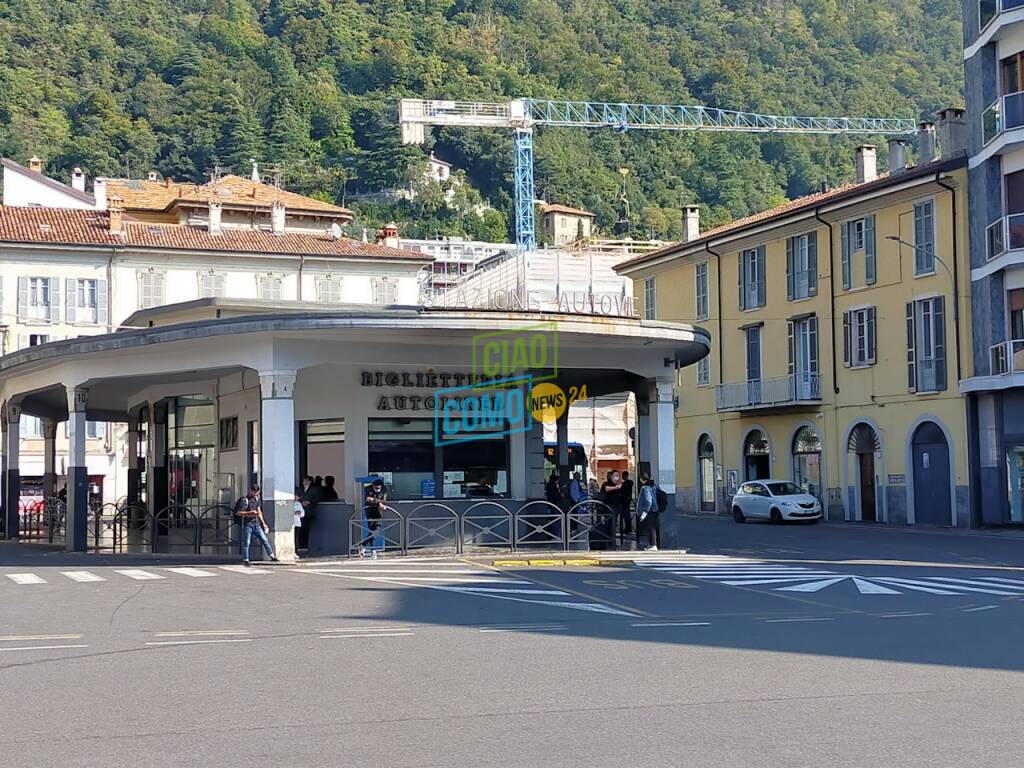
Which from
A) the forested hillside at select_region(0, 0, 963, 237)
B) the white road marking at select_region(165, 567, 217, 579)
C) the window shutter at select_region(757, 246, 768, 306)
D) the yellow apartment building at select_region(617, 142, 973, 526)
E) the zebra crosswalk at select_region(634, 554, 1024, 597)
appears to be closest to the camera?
the zebra crosswalk at select_region(634, 554, 1024, 597)

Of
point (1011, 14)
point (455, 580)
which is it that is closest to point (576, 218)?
point (1011, 14)

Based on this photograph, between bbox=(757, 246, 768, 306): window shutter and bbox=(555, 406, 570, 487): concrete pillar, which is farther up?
bbox=(757, 246, 768, 306): window shutter

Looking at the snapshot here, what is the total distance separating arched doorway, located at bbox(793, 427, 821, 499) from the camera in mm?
49062

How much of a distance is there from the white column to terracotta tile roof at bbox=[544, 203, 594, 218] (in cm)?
9477

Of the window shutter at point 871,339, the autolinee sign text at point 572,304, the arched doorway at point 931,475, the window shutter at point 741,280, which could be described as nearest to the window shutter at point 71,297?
the window shutter at point 741,280

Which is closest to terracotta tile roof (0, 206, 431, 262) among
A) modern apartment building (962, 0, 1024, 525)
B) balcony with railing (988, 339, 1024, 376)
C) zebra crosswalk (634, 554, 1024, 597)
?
modern apartment building (962, 0, 1024, 525)

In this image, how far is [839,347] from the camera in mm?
48094

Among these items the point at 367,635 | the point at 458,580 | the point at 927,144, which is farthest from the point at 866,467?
the point at 367,635

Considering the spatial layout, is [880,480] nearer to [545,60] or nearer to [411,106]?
[411,106]

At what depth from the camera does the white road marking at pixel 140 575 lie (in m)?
22.0

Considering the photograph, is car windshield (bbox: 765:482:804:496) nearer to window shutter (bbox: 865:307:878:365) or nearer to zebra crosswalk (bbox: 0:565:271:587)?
window shutter (bbox: 865:307:878:365)

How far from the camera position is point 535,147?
13612cm

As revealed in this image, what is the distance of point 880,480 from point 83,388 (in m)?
26.2

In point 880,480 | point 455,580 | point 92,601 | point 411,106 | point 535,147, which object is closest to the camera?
point 92,601
